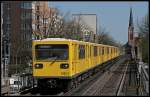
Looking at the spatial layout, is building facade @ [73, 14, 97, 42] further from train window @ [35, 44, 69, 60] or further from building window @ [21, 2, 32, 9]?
train window @ [35, 44, 69, 60]

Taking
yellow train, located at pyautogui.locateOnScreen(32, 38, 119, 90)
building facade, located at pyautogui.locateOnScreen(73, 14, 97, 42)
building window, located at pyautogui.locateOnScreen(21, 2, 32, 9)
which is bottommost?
yellow train, located at pyautogui.locateOnScreen(32, 38, 119, 90)

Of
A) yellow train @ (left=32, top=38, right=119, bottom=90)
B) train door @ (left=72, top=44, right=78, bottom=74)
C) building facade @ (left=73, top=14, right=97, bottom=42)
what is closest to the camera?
yellow train @ (left=32, top=38, right=119, bottom=90)

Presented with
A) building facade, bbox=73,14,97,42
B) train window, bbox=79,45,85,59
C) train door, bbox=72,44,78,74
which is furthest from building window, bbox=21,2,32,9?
train door, bbox=72,44,78,74

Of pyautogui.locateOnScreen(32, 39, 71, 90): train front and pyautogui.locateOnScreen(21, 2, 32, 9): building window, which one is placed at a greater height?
pyautogui.locateOnScreen(21, 2, 32, 9): building window

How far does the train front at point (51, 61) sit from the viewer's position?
24.7 meters

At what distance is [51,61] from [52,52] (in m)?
0.48

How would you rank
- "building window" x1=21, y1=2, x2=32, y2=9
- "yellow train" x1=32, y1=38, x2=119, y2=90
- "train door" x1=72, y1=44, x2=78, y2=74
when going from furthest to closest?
"building window" x1=21, y1=2, x2=32, y2=9, "train door" x1=72, y1=44, x2=78, y2=74, "yellow train" x1=32, y1=38, x2=119, y2=90

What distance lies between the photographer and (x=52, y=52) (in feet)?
81.1

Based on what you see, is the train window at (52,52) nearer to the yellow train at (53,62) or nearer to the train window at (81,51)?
the yellow train at (53,62)

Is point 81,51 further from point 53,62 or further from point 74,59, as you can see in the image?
point 53,62

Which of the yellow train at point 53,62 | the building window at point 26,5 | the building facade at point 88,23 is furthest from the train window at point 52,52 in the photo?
the building window at point 26,5

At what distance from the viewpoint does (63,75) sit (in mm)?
24750

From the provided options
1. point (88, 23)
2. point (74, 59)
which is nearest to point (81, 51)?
point (74, 59)

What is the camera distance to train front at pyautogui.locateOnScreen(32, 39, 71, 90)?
24.7 m
